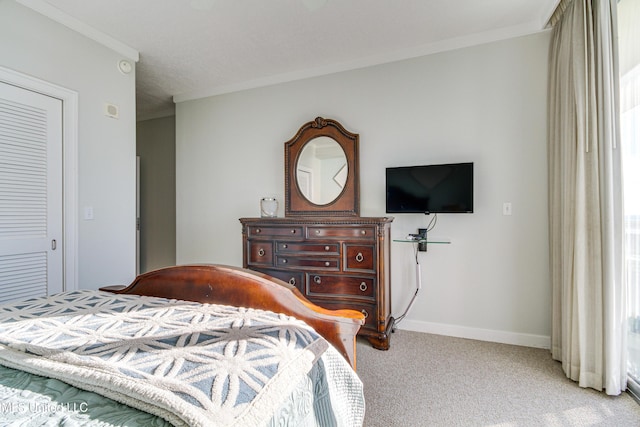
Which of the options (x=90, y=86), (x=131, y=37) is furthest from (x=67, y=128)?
(x=131, y=37)

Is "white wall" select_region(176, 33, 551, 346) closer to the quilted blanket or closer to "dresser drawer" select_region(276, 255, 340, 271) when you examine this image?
"dresser drawer" select_region(276, 255, 340, 271)

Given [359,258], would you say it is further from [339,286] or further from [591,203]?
[591,203]

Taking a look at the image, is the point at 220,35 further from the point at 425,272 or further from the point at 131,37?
the point at 425,272

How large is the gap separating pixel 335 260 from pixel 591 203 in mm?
1752

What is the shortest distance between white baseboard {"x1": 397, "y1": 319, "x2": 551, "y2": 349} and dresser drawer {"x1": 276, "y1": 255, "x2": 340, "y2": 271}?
931mm

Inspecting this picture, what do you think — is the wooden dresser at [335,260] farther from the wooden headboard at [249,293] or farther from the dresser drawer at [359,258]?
the wooden headboard at [249,293]

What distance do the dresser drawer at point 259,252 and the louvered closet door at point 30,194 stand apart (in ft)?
Result: 4.80

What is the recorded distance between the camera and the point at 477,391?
187cm

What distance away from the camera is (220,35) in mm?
2641

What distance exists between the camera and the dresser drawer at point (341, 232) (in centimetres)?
252

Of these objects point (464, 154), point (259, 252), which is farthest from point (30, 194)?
point (464, 154)

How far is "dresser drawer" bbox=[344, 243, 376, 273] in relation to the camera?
252 centimetres

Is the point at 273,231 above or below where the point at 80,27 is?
below

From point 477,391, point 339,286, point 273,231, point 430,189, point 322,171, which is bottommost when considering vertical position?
point 477,391
